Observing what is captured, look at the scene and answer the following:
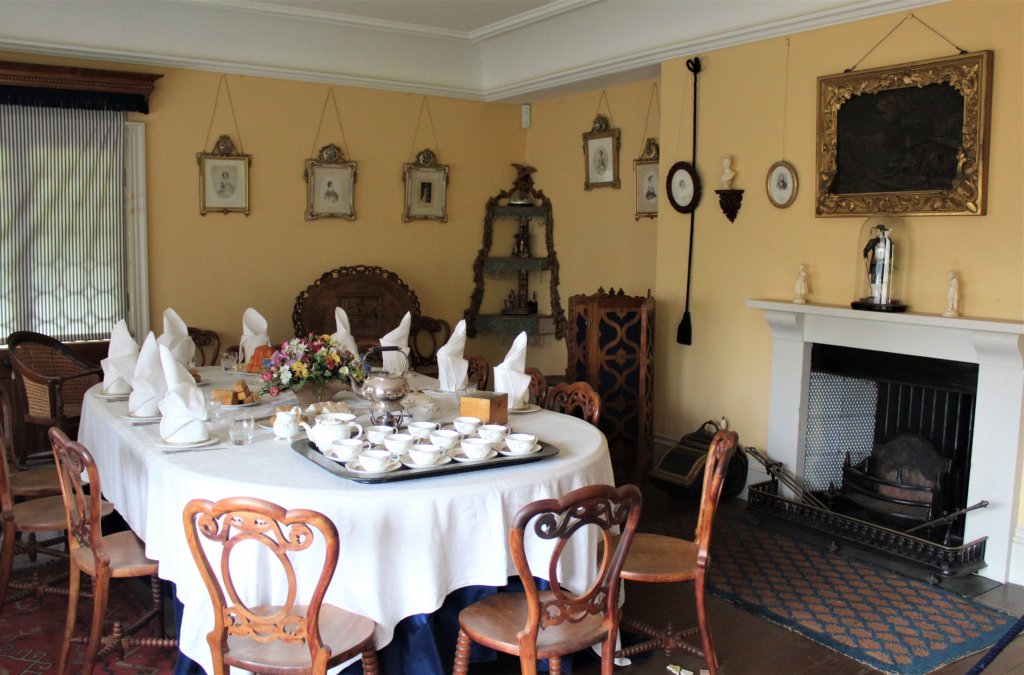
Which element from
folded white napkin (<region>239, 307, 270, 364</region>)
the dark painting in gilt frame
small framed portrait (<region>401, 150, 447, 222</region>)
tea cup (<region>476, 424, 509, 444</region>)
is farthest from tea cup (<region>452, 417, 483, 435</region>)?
small framed portrait (<region>401, 150, 447, 222</region>)

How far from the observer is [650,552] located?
328cm

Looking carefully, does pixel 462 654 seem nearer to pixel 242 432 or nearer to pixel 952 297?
pixel 242 432

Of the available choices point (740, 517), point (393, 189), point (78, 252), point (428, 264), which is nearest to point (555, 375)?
point (428, 264)

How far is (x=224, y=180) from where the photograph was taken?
6289 mm

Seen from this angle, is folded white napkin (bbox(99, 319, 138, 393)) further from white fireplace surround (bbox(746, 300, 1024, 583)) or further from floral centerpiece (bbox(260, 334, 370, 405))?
white fireplace surround (bbox(746, 300, 1024, 583))

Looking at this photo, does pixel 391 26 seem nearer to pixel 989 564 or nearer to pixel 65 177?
pixel 65 177

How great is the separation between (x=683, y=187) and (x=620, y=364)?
125 centimetres

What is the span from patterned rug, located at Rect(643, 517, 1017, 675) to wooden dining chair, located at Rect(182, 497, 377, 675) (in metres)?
2.06

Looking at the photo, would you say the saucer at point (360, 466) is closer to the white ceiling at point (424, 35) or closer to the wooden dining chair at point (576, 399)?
the wooden dining chair at point (576, 399)

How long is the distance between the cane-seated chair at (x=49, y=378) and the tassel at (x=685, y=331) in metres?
3.65

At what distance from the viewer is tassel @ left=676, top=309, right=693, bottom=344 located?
573 centimetres

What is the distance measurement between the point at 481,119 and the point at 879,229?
381cm

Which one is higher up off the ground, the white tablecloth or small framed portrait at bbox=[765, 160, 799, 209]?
small framed portrait at bbox=[765, 160, 799, 209]

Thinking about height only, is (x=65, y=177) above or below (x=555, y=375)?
above
